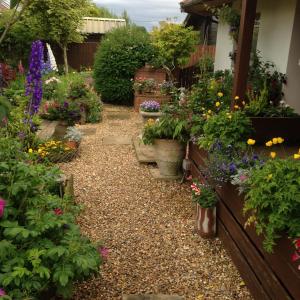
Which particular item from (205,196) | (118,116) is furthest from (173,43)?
(205,196)

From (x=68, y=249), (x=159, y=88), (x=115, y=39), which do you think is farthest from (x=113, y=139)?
(x=68, y=249)

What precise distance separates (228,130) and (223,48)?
6.12 meters

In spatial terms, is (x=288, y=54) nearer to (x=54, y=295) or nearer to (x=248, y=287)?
(x=248, y=287)

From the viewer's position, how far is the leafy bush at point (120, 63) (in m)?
11.6

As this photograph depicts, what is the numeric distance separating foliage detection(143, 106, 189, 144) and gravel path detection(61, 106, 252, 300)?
0.67 metres

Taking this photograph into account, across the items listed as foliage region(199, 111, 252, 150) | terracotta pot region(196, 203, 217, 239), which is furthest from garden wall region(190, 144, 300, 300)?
foliage region(199, 111, 252, 150)

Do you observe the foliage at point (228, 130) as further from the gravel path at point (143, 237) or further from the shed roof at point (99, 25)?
the shed roof at point (99, 25)

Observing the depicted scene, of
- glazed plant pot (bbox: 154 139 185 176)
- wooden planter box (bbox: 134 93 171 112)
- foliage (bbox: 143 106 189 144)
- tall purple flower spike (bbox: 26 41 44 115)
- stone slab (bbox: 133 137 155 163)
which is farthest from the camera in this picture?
wooden planter box (bbox: 134 93 171 112)

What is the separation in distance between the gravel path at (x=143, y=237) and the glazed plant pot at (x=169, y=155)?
0.75ft

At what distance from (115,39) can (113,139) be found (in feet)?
16.5

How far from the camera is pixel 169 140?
5387mm

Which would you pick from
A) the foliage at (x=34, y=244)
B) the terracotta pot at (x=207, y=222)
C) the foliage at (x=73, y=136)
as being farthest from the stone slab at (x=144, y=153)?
the foliage at (x=34, y=244)

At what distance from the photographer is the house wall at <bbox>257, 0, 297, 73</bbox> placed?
A: 6.07 meters

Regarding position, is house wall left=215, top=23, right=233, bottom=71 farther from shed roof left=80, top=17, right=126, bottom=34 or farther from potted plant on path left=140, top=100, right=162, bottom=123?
shed roof left=80, top=17, right=126, bottom=34
